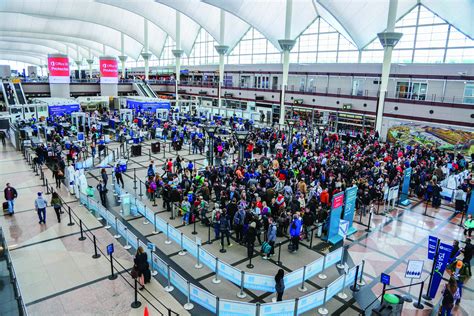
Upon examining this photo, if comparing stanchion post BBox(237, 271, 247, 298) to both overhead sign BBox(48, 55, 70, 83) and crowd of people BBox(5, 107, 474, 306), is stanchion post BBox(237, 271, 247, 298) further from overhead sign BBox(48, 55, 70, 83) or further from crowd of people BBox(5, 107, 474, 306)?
overhead sign BBox(48, 55, 70, 83)

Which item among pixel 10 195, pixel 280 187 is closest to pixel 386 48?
pixel 280 187

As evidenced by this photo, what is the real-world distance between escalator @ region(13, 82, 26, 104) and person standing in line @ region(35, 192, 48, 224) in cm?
3516

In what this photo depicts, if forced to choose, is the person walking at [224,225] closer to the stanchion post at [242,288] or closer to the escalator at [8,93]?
the stanchion post at [242,288]

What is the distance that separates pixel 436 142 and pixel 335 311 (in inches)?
923

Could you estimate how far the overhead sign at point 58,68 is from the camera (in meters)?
41.0

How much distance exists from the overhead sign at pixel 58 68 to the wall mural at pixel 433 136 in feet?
126

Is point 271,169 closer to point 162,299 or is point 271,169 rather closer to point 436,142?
point 162,299

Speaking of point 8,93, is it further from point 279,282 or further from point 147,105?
point 279,282

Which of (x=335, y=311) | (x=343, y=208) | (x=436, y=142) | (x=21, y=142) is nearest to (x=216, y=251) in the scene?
(x=335, y=311)

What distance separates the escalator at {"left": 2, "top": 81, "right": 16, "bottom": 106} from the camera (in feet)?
131

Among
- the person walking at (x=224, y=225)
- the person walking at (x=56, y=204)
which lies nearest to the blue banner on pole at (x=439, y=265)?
the person walking at (x=224, y=225)

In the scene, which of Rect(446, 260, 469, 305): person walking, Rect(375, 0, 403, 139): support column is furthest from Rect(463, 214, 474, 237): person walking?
Rect(375, 0, 403, 139): support column

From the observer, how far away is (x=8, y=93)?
4069 centimetres

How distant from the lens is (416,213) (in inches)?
578
